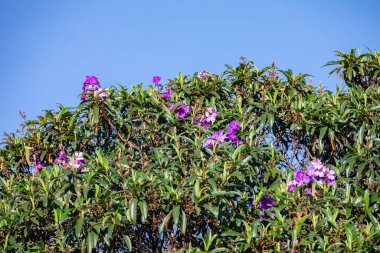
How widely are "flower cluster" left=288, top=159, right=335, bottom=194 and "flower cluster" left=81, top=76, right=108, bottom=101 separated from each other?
166 cm

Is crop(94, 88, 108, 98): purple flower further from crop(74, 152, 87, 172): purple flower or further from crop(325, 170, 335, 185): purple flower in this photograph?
crop(325, 170, 335, 185): purple flower

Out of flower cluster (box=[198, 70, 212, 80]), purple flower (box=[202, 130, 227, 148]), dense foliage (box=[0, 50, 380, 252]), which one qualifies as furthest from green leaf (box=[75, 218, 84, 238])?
flower cluster (box=[198, 70, 212, 80])

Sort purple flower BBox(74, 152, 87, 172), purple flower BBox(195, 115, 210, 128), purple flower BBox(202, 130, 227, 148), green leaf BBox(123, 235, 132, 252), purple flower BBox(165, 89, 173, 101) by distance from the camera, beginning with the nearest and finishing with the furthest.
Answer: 1. green leaf BBox(123, 235, 132, 252)
2. purple flower BBox(202, 130, 227, 148)
3. purple flower BBox(74, 152, 87, 172)
4. purple flower BBox(195, 115, 210, 128)
5. purple flower BBox(165, 89, 173, 101)

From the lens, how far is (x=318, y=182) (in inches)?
189

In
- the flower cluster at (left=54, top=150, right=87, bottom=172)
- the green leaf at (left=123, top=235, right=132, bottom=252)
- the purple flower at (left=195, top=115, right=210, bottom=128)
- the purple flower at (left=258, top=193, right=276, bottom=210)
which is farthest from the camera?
the purple flower at (left=195, top=115, right=210, bottom=128)

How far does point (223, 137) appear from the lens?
509 centimetres

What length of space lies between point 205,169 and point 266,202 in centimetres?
50

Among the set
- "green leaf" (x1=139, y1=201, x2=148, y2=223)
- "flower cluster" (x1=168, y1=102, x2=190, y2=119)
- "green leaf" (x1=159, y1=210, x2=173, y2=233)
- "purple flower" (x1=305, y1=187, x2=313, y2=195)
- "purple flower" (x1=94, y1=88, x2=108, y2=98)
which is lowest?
"green leaf" (x1=159, y1=210, x2=173, y2=233)

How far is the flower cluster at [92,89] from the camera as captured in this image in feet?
18.1

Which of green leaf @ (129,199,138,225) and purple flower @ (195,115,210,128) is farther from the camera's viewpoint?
purple flower @ (195,115,210,128)

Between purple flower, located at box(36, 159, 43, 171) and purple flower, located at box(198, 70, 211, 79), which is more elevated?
purple flower, located at box(198, 70, 211, 79)

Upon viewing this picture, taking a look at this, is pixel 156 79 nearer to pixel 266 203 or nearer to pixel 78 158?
pixel 78 158

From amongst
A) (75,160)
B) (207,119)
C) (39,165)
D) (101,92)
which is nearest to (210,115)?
(207,119)

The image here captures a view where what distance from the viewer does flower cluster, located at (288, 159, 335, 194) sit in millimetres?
4871
